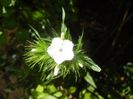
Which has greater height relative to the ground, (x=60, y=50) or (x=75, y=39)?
(x=60, y=50)

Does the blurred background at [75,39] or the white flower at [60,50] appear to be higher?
the white flower at [60,50]

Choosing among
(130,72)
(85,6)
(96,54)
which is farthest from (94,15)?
(130,72)

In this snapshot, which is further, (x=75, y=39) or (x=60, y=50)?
(x=75, y=39)

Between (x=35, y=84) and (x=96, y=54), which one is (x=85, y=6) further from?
(x=35, y=84)

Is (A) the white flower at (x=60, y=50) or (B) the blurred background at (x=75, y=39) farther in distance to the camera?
(B) the blurred background at (x=75, y=39)

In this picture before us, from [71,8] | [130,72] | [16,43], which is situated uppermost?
[71,8]
